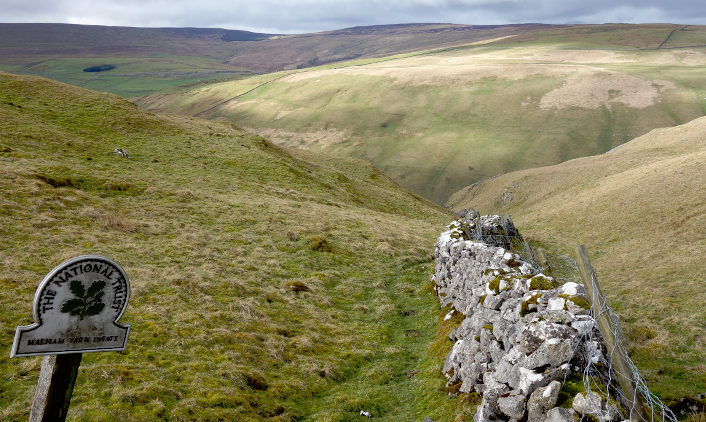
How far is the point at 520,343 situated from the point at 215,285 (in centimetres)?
1509

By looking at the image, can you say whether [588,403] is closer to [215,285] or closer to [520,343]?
[520,343]

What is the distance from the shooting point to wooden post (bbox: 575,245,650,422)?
24.3ft

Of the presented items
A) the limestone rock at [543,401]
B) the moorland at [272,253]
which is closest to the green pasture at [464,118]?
the moorland at [272,253]

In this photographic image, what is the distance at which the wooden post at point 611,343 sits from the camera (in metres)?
7.40

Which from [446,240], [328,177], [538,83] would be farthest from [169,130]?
[538,83]

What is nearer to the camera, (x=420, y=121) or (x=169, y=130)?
(x=169, y=130)

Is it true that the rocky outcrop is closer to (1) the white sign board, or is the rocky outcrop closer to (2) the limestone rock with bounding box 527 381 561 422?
(2) the limestone rock with bounding box 527 381 561 422

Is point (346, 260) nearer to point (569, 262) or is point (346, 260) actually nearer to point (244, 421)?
point (569, 262)

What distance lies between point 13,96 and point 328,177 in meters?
40.5

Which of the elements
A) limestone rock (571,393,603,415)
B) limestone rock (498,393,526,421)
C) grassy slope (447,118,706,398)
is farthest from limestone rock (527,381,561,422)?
grassy slope (447,118,706,398)

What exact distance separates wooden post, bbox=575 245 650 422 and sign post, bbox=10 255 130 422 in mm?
8947

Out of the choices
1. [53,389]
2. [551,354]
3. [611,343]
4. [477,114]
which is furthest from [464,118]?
[53,389]

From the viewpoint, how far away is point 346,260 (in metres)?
28.2

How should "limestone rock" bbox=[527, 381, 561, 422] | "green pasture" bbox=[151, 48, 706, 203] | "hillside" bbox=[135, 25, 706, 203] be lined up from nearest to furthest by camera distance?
"limestone rock" bbox=[527, 381, 561, 422] < "green pasture" bbox=[151, 48, 706, 203] < "hillside" bbox=[135, 25, 706, 203]
